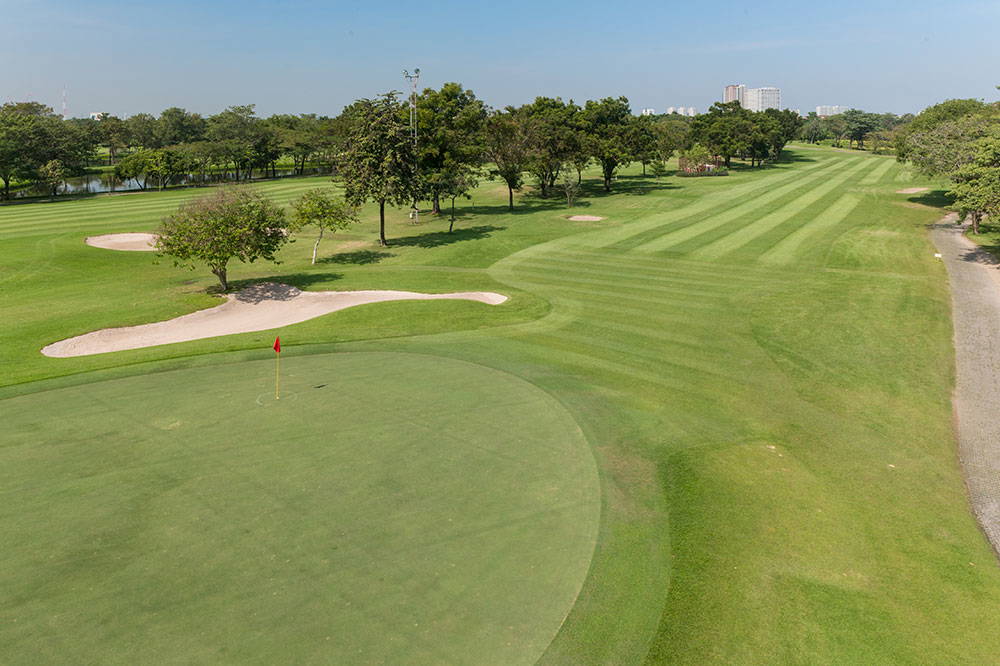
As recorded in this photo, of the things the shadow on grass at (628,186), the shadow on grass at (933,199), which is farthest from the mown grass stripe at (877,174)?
the shadow on grass at (628,186)

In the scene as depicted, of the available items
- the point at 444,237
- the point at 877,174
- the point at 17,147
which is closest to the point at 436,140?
the point at 444,237

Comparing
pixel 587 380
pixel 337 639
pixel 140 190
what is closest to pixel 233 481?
pixel 337 639

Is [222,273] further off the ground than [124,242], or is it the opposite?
[124,242]

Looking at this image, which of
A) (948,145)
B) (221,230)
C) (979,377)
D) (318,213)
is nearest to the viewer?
(979,377)

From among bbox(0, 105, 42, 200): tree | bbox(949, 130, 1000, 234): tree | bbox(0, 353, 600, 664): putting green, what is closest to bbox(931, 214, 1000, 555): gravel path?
bbox(949, 130, 1000, 234): tree

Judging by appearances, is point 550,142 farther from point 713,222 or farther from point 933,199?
point 933,199

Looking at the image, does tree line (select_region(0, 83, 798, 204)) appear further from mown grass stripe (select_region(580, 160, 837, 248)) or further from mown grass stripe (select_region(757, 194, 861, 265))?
mown grass stripe (select_region(757, 194, 861, 265))

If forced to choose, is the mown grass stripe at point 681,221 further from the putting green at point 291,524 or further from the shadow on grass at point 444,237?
the putting green at point 291,524
